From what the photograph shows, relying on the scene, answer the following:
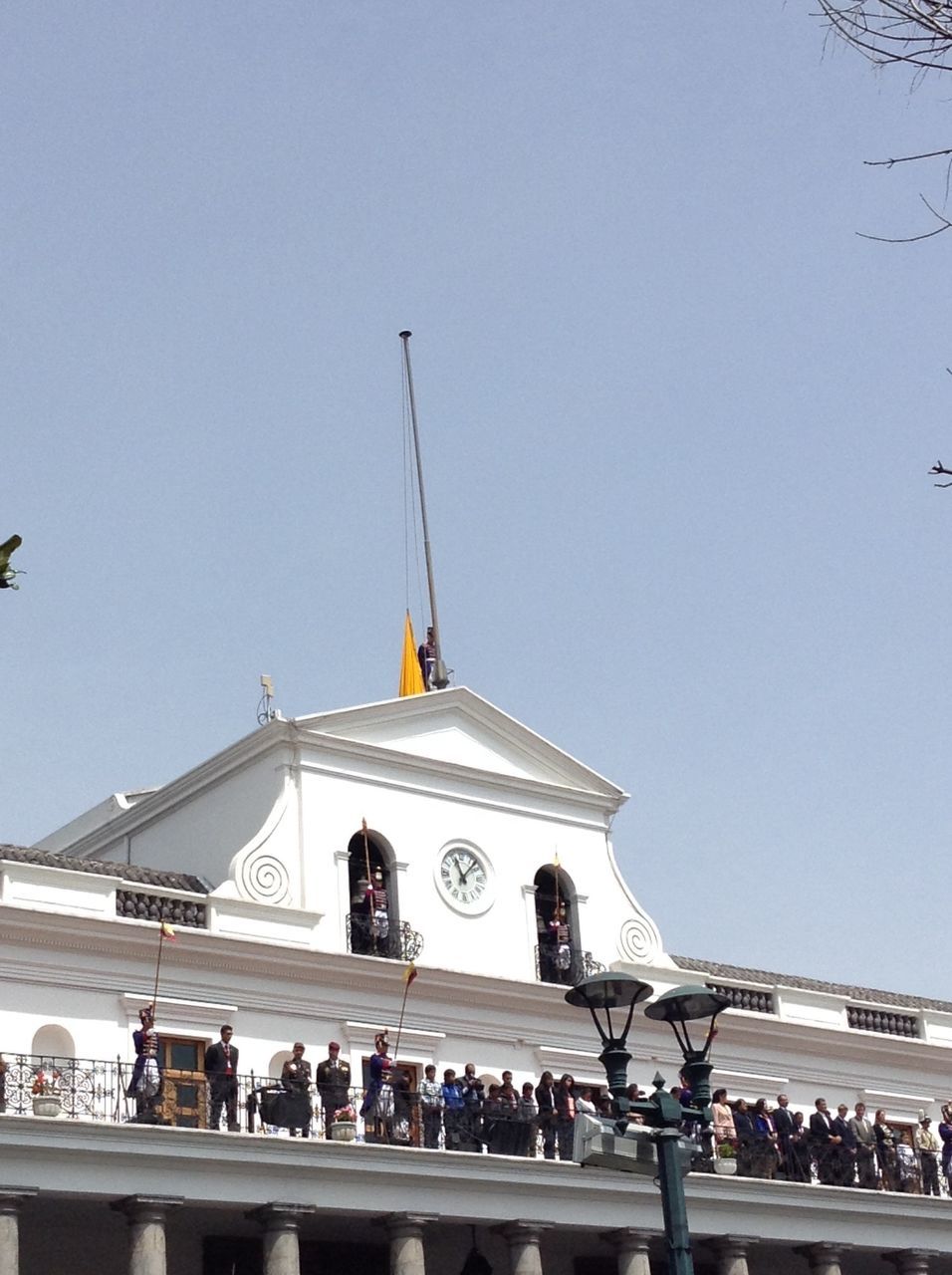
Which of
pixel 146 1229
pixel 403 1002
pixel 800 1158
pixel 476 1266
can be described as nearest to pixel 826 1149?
pixel 800 1158

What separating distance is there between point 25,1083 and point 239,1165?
8.94 feet

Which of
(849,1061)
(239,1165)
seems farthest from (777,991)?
(239,1165)

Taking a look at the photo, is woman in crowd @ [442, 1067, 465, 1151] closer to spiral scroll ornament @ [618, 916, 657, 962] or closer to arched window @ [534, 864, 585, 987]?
arched window @ [534, 864, 585, 987]

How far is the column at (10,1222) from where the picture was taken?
23.8m

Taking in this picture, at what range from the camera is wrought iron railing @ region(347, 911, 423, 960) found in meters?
31.7

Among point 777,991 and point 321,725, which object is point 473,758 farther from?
point 777,991

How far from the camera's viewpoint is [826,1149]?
31375 mm

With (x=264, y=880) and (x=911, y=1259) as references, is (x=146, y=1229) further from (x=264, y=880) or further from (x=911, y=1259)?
(x=911, y=1259)

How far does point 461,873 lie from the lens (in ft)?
110

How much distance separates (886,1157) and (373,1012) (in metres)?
8.00

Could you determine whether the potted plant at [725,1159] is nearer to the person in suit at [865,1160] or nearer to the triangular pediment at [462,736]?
the person in suit at [865,1160]

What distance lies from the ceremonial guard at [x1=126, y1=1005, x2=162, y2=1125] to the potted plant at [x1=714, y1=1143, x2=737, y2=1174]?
8622mm

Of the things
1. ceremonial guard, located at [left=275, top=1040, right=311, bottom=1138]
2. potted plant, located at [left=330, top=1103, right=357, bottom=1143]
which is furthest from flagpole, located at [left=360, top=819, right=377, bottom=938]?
ceremonial guard, located at [left=275, top=1040, right=311, bottom=1138]

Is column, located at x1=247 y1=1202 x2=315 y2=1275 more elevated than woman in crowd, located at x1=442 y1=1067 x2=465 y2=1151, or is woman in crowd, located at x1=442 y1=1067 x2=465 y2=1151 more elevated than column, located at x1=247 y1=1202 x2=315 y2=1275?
woman in crowd, located at x1=442 y1=1067 x2=465 y2=1151
